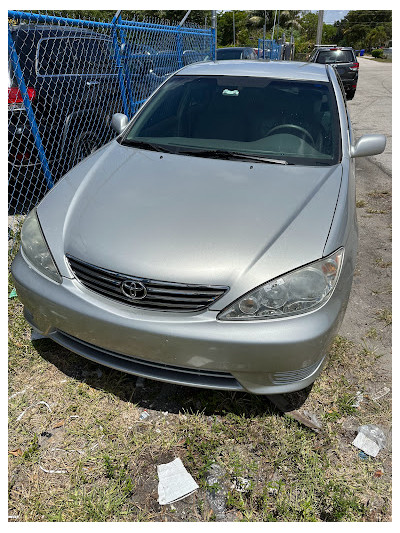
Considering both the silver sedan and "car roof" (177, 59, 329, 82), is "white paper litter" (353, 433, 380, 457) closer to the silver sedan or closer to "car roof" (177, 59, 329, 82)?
the silver sedan

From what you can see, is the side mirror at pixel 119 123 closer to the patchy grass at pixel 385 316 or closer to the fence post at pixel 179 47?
the patchy grass at pixel 385 316

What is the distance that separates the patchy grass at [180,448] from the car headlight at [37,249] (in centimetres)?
73

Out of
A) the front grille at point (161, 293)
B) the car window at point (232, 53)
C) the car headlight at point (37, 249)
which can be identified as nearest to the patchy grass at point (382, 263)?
the front grille at point (161, 293)

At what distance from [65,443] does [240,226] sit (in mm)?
1416

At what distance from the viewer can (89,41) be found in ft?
16.0

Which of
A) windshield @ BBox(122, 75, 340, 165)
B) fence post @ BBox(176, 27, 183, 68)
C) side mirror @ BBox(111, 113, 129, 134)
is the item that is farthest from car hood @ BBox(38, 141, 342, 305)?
fence post @ BBox(176, 27, 183, 68)

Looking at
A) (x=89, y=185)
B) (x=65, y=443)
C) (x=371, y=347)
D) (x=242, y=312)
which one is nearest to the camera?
(x=242, y=312)

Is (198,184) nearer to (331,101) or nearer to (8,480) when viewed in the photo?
(331,101)

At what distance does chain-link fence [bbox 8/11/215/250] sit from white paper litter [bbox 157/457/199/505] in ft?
10.3

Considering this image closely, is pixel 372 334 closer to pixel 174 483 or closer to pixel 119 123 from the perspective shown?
pixel 174 483

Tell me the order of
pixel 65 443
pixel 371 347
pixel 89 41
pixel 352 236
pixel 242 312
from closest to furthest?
pixel 242 312, pixel 65 443, pixel 352 236, pixel 371 347, pixel 89 41

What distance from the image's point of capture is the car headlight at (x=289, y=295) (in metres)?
1.79

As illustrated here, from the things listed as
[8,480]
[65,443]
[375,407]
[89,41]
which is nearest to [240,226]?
[375,407]

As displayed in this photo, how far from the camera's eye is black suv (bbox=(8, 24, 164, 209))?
4059 mm
